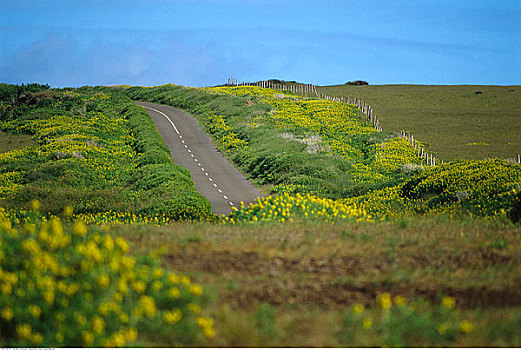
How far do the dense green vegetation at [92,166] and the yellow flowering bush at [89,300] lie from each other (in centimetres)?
1339

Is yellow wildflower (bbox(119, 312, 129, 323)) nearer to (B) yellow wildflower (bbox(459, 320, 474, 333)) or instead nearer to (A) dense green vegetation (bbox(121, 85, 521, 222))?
(B) yellow wildflower (bbox(459, 320, 474, 333))

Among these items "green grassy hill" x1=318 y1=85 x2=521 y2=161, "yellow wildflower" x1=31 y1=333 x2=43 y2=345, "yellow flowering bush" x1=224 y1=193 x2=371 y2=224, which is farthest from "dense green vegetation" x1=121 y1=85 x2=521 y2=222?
"yellow wildflower" x1=31 y1=333 x2=43 y2=345

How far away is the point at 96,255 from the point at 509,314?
5.35 m

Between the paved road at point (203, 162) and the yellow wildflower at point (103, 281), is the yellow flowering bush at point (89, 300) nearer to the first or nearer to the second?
the yellow wildflower at point (103, 281)

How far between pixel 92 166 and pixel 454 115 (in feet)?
150

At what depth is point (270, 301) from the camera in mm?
7180

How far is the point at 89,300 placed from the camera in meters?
6.32

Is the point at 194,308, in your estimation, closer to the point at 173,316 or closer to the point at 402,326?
the point at 173,316

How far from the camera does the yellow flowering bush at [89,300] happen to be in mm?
5984

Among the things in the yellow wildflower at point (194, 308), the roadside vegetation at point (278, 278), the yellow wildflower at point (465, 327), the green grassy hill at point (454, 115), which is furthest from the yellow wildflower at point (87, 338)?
the green grassy hill at point (454, 115)

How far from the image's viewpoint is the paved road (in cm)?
3288

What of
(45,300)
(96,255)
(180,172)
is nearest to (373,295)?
(96,255)

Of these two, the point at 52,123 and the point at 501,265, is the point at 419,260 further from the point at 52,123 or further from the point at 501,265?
the point at 52,123

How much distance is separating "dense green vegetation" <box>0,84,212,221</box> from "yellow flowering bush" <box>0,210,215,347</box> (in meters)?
13.4
